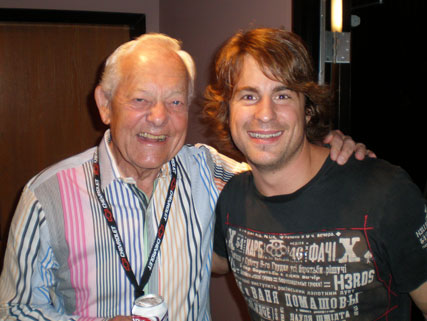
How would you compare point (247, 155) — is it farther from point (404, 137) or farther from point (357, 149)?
point (404, 137)

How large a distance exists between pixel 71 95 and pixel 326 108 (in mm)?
2740

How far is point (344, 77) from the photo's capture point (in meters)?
1.94

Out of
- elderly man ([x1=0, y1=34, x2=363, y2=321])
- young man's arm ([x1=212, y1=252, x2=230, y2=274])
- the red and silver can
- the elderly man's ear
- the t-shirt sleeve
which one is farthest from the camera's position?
young man's arm ([x1=212, y1=252, x2=230, y2=274])

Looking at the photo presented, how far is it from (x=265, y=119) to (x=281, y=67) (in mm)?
217

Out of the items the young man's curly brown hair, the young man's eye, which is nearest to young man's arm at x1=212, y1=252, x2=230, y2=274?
the young man's curly brown hair

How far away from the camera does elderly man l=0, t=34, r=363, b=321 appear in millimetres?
1397

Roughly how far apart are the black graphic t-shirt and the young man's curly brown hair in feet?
0.97

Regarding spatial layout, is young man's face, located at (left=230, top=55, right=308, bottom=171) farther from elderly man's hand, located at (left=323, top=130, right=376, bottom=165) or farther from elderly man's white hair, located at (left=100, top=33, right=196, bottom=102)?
elderly man's white hair, located at (left=100, top=33, right=196, bottom=102)

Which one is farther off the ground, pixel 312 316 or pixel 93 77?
pixel 93 77

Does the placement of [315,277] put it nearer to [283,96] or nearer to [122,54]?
[283,96]

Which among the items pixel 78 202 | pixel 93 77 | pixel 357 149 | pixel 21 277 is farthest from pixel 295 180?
pixel 93 77

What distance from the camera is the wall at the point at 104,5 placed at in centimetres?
334

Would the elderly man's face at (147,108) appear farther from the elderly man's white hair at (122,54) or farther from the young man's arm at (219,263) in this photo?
the young man's arm at (219,263)

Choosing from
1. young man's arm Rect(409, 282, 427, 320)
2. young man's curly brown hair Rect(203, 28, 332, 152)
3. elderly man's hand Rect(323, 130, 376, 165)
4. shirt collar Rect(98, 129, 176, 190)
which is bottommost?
young man's arm Rect(409, 282, 427, 320)
